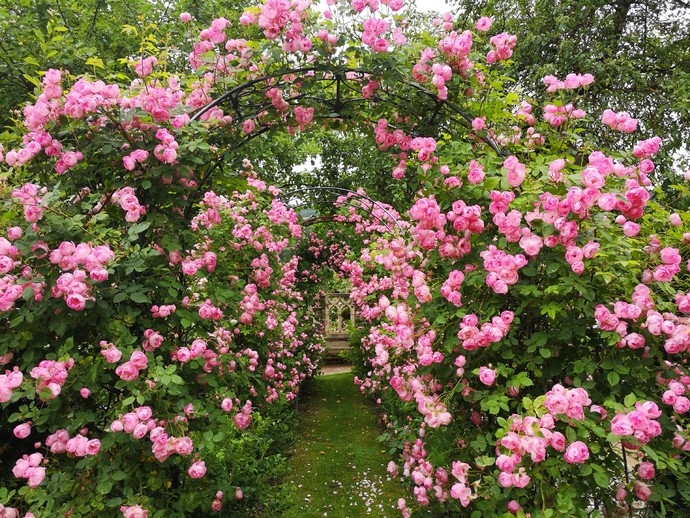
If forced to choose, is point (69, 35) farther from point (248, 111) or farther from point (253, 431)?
point (253, 431)

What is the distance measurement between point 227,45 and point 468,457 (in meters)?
2.26

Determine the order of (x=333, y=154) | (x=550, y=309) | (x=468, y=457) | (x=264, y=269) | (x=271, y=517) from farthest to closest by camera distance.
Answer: (x=333, y=154) → (x=264, y=269) → (x=271, y=517) → (x=468, y=457) → (x=550, y=309)

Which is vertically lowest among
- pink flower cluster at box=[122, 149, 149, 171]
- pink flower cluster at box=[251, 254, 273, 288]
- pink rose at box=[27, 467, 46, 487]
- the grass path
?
the grass path

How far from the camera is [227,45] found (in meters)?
2.46

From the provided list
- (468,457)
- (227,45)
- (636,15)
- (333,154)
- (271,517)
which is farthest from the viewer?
(333,154)

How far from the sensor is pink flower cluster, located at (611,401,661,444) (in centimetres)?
149

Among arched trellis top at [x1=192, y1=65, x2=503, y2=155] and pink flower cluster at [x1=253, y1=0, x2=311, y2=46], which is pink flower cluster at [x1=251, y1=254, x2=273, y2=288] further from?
pink flower cluster at [x1=253, y1=0, x2=311, y2=46]

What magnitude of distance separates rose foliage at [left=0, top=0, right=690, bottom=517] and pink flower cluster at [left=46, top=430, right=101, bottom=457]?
0.04ft

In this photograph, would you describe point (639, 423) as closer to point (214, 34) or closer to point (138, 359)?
point (138, 359)

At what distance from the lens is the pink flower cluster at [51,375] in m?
1.73

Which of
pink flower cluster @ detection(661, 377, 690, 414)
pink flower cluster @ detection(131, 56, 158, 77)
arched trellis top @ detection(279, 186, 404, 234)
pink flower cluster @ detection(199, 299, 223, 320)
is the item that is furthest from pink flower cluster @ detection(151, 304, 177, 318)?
arched trellis top @ detection(279, 186, 404, 234)

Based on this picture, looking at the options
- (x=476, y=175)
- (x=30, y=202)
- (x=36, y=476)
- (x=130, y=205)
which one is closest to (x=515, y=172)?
(x=476, y=175)

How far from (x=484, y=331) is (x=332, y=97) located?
1.71 metres

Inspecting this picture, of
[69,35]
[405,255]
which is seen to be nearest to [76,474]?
[405,255]
